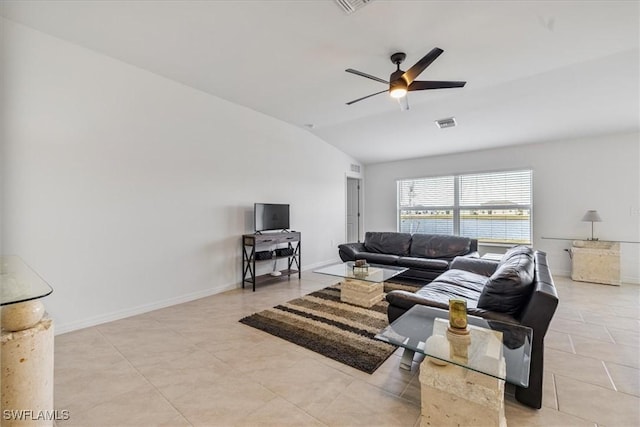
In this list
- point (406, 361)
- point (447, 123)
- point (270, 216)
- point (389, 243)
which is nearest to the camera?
point (406, 361)

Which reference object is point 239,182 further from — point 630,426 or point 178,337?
point 630,426

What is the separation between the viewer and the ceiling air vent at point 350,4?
2.19 metres

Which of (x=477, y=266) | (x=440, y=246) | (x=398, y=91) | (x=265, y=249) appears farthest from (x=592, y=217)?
(x=265, y=249)

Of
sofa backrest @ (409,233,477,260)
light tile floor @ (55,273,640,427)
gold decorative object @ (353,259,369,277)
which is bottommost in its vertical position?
light tile floor @ (55,273,640,427)

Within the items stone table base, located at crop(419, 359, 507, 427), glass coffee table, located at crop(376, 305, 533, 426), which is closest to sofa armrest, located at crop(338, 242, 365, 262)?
glass coffee table, located at crop(376, 305, 533, 426)

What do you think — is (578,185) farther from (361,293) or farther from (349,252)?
(361,293)

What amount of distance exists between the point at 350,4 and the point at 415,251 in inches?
158

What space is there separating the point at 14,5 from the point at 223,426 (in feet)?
11.8

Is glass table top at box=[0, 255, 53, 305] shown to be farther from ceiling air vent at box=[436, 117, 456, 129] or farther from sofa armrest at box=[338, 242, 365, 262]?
ceiling air vent at box=[436, 117, 456, 129]

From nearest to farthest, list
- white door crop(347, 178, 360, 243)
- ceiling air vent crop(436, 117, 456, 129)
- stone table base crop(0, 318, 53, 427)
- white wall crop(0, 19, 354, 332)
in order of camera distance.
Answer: stone table base crop(0, 318, 53, 427)
white wall crop(0, 19, 354, 332)
ceiling air vent crop(436, 117, 456, 129)
white door crop(347, 178, 360, 243)

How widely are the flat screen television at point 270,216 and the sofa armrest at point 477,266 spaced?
272cm

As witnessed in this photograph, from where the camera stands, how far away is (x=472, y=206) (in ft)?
19.4

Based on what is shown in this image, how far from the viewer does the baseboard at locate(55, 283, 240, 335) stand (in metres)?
2.72

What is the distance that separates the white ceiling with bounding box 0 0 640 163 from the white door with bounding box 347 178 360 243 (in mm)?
2988
